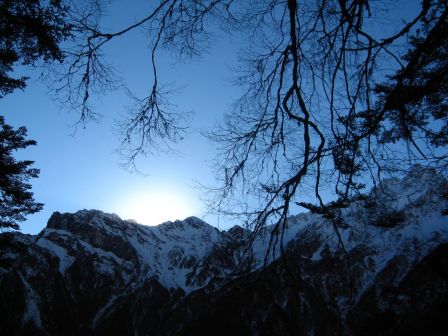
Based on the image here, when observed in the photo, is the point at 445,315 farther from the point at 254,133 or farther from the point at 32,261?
the point at 32,261

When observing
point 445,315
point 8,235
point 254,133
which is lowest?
point 445,315

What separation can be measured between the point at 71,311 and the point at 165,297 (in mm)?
34342

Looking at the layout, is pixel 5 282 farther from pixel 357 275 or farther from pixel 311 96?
pixel 311 96

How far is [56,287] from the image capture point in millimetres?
114125

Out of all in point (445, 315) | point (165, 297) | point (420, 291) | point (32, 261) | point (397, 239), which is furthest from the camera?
point (165, 297)

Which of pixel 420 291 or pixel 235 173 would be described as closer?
pixel 420 291

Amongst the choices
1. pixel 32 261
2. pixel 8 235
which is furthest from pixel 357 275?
pixel 8 235

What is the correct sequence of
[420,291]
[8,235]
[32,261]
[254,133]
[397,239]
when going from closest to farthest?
[420,291] → [254,133] → [8,235] → [32,261] → [397,239]

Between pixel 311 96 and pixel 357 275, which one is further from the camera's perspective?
pixel 357 275

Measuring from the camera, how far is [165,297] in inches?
5300

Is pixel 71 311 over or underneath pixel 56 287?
underneath

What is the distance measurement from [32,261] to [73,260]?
16264 millimetres

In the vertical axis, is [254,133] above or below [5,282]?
below

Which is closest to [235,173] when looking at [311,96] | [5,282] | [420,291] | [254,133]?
[254,133]
